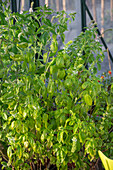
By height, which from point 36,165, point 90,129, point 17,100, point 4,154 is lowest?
point 36,165

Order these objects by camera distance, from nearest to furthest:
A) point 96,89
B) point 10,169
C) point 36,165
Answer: point 96,89
point 10,169
point 36,165

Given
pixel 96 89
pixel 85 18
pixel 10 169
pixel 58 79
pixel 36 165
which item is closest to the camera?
pixel 96 89

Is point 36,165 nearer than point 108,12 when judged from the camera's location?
Yes

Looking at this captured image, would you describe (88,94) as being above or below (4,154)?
above

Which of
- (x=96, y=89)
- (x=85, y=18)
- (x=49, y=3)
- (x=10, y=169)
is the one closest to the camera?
(x=96, y=89)

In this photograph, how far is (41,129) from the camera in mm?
1816

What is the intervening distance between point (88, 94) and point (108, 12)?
2.82 m

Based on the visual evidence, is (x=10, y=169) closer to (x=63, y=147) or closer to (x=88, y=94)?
(x=63, y=147)

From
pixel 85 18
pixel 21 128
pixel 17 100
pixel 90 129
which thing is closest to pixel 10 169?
pixel 21 128

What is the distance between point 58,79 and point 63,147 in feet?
1.71

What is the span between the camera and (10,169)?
2.05 m

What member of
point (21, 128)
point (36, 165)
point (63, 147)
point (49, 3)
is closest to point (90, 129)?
point (63, 147)

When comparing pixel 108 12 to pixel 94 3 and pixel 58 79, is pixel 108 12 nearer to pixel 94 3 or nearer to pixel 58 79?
pixel 94 3

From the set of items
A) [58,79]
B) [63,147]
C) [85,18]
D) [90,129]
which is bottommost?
[63,147]
